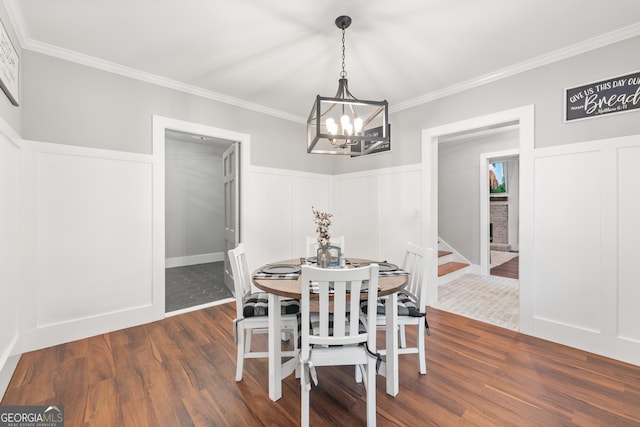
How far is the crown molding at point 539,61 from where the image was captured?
7.29 feet

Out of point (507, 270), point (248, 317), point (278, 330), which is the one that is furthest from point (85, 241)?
point (507, 270)

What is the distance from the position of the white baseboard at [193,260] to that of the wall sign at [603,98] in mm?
6397

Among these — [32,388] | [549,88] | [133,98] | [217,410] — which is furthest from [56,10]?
[549,88]

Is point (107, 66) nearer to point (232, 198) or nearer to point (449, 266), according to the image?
point (232, 198)

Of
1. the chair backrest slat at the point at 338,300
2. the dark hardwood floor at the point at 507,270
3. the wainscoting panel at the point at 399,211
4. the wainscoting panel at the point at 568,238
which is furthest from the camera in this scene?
the dark hardwood floor at the point at 507,270

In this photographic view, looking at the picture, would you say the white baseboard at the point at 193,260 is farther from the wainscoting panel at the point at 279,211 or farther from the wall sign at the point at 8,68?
the wall sign at the point at 8,68

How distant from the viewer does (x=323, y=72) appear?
9.45 ft

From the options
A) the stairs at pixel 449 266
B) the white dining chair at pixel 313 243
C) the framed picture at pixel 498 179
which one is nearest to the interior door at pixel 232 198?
the white dining chair at pixel 313 243

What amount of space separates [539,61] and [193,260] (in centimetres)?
649

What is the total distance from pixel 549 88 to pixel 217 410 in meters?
3.74

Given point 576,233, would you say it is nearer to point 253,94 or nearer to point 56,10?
point 253,94

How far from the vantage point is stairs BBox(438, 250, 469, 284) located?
4512mm

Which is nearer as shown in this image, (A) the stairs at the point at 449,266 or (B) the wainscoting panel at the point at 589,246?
(B) the wainscoting panel at the point at 589,246

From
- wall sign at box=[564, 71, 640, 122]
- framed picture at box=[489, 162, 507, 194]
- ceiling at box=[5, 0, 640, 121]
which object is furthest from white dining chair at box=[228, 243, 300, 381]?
framed picture at box=[489, 162, 507, 194]
